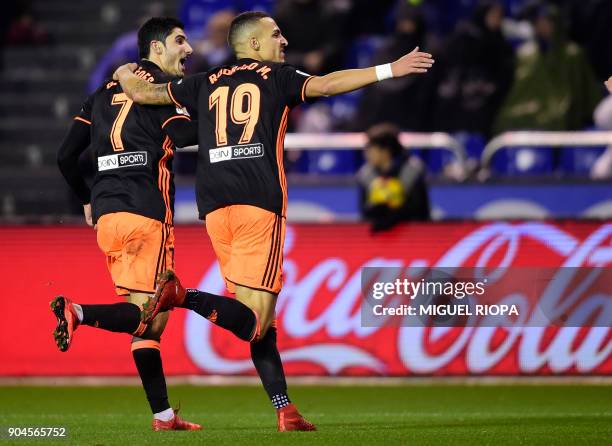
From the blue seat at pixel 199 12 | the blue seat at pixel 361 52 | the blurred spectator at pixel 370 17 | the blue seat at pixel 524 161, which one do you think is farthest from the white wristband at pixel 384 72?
the blue seat at pixel 199 12

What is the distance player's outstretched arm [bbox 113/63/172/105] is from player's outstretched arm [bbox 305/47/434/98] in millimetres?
1028

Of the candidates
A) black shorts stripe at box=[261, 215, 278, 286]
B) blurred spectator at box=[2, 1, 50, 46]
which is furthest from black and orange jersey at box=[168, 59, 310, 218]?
blurred spectator at box=[2, 1, 50, 46]

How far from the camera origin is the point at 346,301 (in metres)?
11.6

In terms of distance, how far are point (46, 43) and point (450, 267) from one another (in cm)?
821

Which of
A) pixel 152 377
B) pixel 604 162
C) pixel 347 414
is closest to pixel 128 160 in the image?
pixel 152 377

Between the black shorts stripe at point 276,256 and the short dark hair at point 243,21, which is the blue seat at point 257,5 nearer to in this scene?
the short dark hair at point 243,21

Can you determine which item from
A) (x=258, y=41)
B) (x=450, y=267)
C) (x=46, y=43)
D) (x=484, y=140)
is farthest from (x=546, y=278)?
(x=46, y=43)

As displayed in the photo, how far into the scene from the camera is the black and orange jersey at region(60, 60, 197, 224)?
8367 millimetres

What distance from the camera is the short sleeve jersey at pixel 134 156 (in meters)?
8.38

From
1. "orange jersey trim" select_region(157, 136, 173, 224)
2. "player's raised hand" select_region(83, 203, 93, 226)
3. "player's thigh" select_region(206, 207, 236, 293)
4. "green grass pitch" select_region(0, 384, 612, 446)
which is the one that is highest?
"orange jersey trim" select_region(157, 136, 173, 224)

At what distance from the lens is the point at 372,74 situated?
7535 millimetres

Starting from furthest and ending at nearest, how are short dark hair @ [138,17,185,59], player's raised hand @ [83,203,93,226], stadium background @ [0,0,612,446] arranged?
1. stadium background @ [0,0,612,446]
2. player's raised hand @ [83,203,93,226]
3. short dark hair @ [138,17,185,59]

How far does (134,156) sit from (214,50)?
6439 mm

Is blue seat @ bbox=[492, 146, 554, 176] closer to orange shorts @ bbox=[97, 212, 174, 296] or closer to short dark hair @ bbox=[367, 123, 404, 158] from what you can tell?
short dark hair @ bbox=[367, 123, 404, 158]
